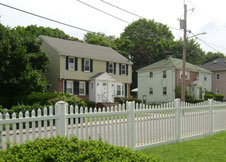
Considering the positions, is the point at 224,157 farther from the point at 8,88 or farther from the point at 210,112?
the point at 8,88

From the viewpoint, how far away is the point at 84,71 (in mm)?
30562

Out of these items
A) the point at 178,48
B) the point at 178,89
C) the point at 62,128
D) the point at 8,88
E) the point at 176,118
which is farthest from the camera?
the point at 178,48

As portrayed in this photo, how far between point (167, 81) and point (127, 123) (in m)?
35.0

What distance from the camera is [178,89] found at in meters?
39.0

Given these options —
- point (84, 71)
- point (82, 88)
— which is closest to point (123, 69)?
point (84, 71)

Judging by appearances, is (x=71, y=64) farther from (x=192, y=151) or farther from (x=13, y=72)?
(x=192, y=151)

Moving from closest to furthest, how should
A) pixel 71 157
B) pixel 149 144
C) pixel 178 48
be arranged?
pixel 71 157
pixel 149 144
pixel 178 48

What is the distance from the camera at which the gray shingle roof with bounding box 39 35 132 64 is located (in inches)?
1156

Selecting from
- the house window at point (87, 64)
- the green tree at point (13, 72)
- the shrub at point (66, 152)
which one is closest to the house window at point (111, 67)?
the house window at point (87, 64)

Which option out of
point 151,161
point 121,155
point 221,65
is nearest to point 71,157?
point 121,155

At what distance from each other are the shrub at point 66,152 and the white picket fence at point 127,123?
1.19 m

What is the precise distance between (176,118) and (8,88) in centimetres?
1790

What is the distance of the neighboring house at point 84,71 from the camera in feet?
94.0

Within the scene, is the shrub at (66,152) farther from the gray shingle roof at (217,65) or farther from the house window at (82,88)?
the gray shingle roof at (217,65)
